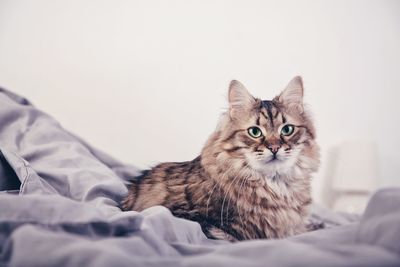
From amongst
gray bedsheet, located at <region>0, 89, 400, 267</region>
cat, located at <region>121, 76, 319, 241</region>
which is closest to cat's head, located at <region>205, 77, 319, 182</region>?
cat, located at <region>121, 76, 319, 241</region>

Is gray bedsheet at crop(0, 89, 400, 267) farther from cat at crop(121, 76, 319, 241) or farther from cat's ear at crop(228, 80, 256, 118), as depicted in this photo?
cat's ear at crop(228, 80, 256, 118)

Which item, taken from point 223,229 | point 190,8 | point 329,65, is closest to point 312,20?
point 329,65

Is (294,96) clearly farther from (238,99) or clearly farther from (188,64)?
(188,64)

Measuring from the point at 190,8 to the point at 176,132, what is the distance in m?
0.40

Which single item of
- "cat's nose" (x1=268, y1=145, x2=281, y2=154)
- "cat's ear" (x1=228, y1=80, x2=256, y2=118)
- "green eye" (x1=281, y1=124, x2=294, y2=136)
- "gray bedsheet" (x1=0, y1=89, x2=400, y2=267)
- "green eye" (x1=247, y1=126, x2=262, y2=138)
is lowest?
"gray bedsheet" (x1=0, y1=89, x2=400, y2=267)

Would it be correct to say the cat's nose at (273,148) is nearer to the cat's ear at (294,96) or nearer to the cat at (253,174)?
the cat at (253,174)

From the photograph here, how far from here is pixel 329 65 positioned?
1.23m

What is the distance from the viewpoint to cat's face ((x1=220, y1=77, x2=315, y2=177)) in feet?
2.79

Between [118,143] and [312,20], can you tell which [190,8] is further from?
[118,143]

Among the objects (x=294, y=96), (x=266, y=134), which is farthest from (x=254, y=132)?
(x=294, y=96)

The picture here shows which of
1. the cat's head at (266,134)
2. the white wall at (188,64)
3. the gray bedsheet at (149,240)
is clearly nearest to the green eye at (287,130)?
the cat's head at (266,134)

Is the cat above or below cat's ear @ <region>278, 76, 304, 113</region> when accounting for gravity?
below

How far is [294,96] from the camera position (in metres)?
0.92

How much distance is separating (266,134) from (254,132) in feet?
0.10
